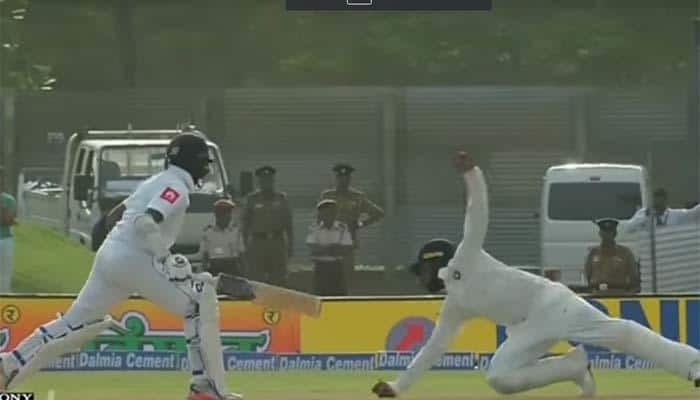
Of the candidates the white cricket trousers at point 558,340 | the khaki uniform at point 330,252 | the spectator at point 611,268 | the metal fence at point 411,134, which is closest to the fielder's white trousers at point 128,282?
the white cricket trousers at point 558,340

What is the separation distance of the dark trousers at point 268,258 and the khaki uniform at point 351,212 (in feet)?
2.40

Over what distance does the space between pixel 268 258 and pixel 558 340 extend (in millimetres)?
9790

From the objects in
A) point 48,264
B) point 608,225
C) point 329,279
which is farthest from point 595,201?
point 48,264

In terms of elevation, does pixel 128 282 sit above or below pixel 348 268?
above

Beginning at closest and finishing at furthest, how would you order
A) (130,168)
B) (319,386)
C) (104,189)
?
(319,386), (104,189), (130,168)

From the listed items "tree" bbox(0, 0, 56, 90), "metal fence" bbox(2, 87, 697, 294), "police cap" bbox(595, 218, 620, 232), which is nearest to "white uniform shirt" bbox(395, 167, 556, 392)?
"police cap" bbox(595, 218, 620, 232)

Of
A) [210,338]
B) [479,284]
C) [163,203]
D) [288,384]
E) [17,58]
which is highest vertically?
[17,58]

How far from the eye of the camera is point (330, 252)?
22688mm

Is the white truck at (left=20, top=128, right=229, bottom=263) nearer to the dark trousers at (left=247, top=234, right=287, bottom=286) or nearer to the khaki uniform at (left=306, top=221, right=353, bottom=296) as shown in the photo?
the dark trousers at (left=247, top=234, right=287, bottom=286)

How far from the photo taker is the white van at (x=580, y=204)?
24.4m

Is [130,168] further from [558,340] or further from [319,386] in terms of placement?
[558,340]

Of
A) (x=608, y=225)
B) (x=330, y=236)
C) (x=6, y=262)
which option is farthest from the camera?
(x=330, y=236)

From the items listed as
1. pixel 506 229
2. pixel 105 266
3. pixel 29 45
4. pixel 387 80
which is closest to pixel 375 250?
pixel 506 229

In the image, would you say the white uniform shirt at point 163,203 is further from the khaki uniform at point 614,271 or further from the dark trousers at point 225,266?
the dark trousers at point 225,266
